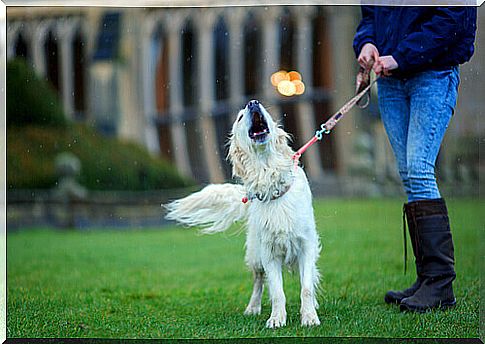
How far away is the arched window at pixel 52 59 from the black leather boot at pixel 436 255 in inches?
295

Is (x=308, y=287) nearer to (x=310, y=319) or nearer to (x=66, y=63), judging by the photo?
(x=310, y=319)

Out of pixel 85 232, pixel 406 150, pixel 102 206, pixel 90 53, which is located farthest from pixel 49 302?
pixel 90 53

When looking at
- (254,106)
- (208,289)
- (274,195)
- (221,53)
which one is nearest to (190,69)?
(221,53)

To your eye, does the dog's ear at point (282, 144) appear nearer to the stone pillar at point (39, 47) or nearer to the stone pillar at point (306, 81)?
the stone pillar at point (306, 81)

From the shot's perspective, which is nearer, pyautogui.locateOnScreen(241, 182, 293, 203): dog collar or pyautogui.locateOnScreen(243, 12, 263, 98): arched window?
pyautogui.locateOnScreen(241, 182, 293, 203): dog collar

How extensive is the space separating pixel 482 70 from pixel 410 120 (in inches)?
16.1

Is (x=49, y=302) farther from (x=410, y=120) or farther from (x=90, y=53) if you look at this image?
(x=90, y=53)

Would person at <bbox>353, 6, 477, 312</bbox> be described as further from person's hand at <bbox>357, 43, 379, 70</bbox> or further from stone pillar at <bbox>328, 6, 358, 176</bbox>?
stone pillar at <bbox>328, 6, 358, 176</bbox>

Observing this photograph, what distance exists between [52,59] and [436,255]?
772 cm

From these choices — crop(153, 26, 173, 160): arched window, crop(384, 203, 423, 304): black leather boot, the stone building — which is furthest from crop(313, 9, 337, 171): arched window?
crop(384, 203, 423, 304): black leather boot

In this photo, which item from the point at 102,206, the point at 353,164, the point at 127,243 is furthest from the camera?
the point at 353,164

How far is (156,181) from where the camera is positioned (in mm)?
9008

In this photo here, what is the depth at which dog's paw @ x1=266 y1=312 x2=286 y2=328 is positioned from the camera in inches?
121

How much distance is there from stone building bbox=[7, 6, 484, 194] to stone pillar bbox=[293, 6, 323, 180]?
19 millimetres
